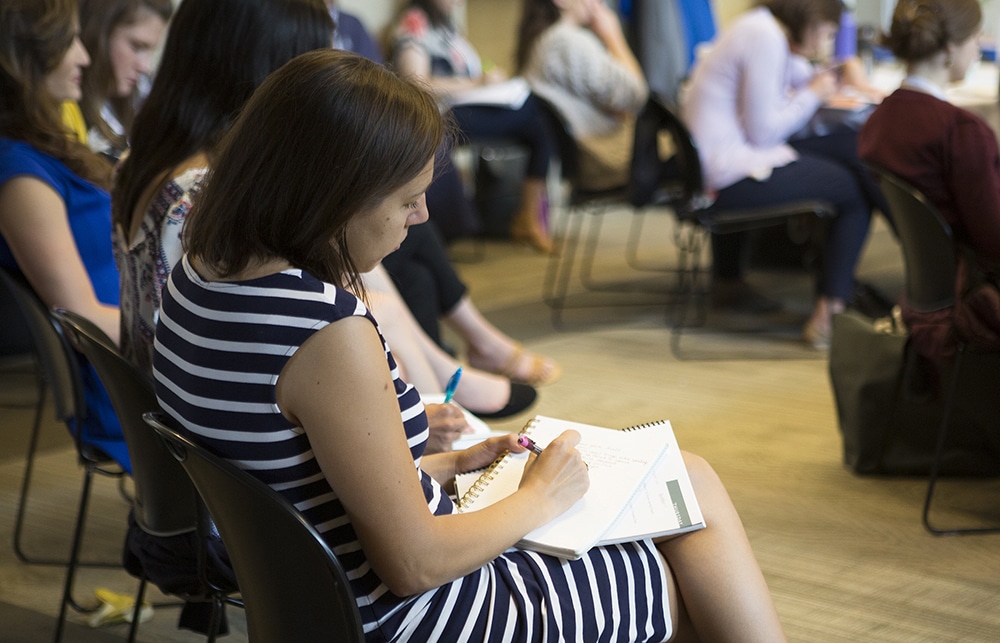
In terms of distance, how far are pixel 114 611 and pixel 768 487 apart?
1557mm

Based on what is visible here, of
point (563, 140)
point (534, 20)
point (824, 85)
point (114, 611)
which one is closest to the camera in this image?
point (114, 611)

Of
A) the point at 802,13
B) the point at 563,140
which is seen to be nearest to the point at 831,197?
the point at 802,13

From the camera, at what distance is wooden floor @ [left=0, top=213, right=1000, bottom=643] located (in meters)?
2.19

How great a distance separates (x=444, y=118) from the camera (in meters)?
1.36

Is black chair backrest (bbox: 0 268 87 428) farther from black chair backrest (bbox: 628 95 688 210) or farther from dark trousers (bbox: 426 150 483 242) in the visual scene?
black chair backrest (bbox: 628 95 688 210)

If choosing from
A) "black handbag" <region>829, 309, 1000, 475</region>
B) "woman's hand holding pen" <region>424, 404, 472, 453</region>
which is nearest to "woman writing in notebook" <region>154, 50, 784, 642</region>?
"woman's hand holding pen" <region>424, 404, 472, 453</region>

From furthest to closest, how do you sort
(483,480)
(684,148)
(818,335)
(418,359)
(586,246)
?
(586,246) < (818,335) < (684,148) < (418,359) < (483,480)

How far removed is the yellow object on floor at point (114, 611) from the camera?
7.41 feet

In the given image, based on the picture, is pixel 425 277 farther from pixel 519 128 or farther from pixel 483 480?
pixel 519 128

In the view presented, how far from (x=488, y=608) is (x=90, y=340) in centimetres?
67

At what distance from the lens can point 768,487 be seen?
9.18 ft

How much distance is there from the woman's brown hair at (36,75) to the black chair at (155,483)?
2.47ft

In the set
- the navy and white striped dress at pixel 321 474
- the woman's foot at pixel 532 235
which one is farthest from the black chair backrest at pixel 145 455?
the woman's foot at pixel 532 235

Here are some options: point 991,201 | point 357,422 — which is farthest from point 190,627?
point 991,201
